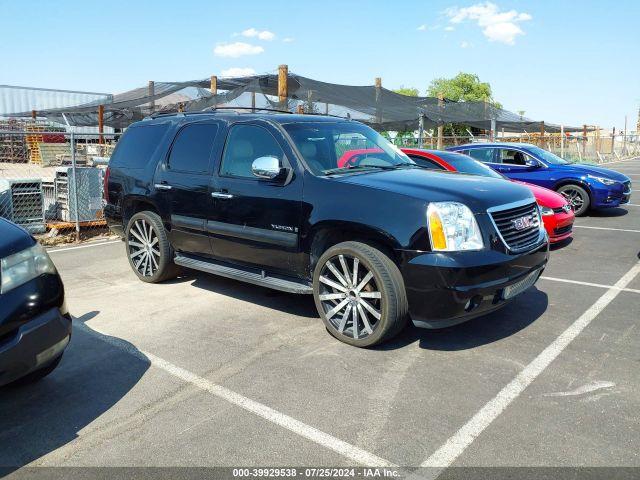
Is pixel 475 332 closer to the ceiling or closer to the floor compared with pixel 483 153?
closer to the floor

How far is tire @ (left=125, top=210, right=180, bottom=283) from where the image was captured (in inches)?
233

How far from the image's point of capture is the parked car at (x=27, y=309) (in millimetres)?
2830

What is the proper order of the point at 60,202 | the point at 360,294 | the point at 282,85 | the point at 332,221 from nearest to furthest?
the point at 360,294 → the point at 332,221 → the point at 60,202 → the point at 282,85

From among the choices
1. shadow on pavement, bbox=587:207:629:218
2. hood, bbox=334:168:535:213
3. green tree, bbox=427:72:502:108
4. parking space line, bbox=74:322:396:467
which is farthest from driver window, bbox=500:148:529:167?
green tree, bbox=427:72:502:108

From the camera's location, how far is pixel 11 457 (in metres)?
2.85

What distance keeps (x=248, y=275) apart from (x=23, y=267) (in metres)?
2.22

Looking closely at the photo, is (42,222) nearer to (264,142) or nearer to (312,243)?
(264,142)

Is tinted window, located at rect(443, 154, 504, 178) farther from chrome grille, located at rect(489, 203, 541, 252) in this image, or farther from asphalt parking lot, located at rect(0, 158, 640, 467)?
chrome grille, located at rect(489, 203, 541, 252)

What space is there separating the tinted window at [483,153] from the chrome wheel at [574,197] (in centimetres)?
167

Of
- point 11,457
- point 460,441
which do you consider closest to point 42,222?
point 11,457

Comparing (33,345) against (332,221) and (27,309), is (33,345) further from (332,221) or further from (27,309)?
(332,221)

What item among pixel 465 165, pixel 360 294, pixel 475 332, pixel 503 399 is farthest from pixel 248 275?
pixel 465 165

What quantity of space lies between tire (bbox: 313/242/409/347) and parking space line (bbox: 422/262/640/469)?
915 millimetres

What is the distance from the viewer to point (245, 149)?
5129mm
